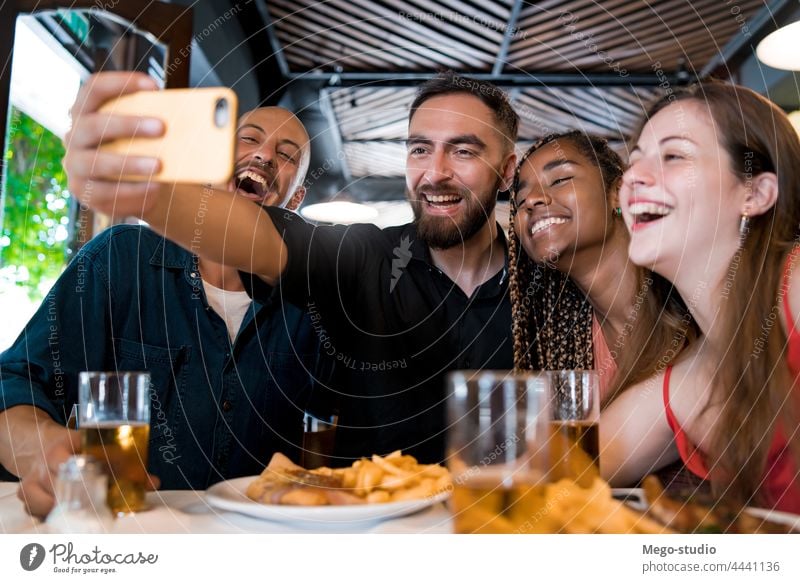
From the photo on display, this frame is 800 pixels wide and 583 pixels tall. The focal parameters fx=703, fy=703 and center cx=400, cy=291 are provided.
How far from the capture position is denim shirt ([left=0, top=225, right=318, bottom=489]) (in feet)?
1.89

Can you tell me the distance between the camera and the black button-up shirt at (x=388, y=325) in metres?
0.60

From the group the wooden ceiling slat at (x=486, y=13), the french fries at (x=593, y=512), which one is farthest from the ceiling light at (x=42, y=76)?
the french fries at (x=593, y=512)

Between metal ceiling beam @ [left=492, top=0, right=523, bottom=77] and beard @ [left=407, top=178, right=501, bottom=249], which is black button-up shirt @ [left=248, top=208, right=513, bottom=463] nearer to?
beard @ [left=407, top=178, right=501, bottom=249]

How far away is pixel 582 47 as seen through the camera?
0.66 meters

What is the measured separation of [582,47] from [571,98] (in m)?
0.05

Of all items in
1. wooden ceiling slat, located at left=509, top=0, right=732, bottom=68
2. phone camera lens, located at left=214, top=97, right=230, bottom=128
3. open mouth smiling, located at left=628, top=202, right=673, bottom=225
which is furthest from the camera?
wooden ceiling slat, located at left=509, top=0, right=732, bottom=68

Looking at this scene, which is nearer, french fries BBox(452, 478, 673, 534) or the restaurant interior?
french fries BBox(452, 478, 673, 534)

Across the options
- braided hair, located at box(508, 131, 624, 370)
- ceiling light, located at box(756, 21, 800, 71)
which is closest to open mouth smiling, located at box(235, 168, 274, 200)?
braided hair, located at box(508, 131, 624, 370)

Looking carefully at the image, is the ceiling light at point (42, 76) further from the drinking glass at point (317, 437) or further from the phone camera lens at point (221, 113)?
the drinking glass at point (317, 437)

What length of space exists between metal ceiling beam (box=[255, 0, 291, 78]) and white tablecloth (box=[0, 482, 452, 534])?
1.22 feet

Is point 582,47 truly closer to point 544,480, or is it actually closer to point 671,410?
point 671,410

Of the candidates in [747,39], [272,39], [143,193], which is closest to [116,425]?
[143,193]
